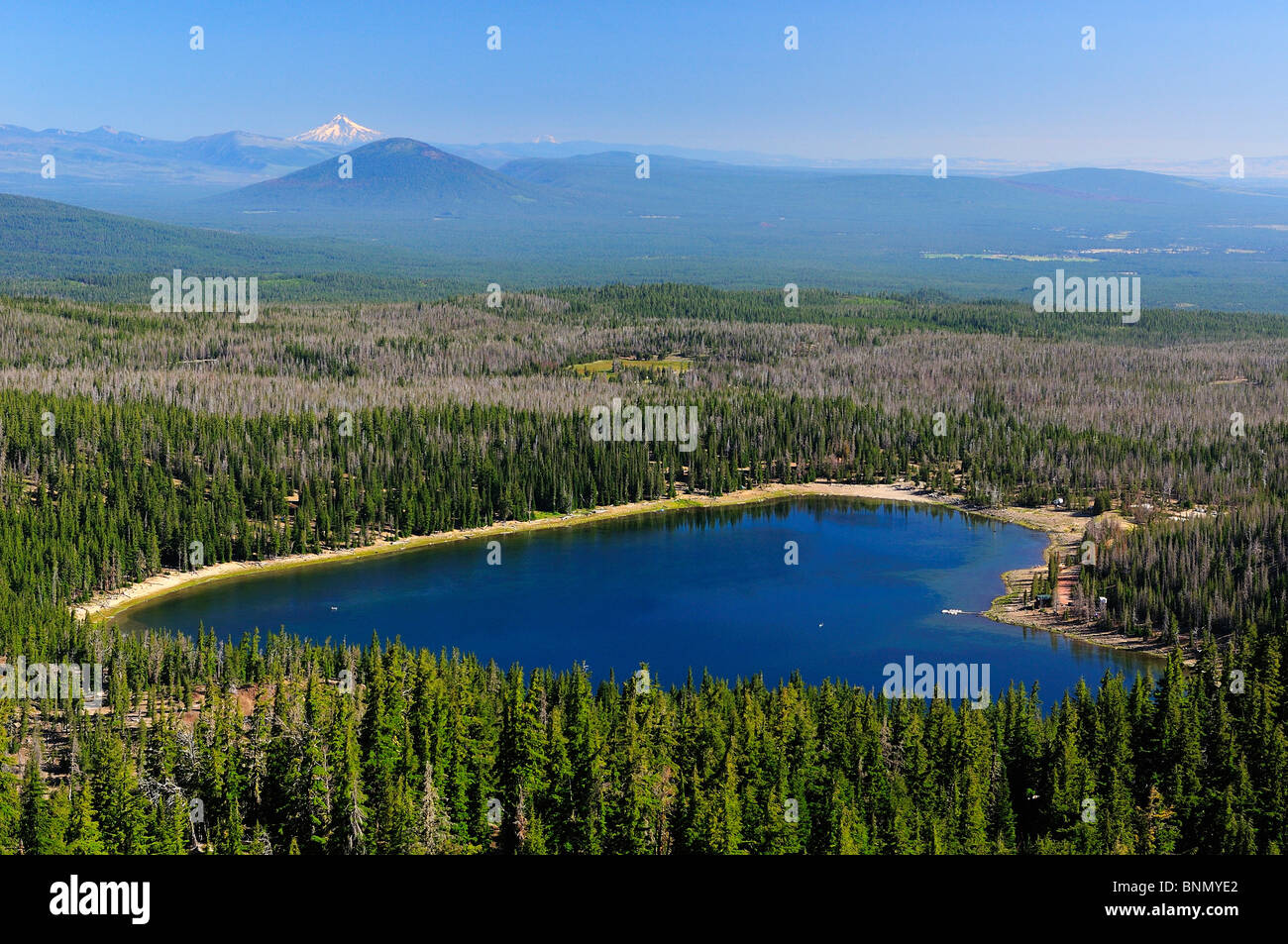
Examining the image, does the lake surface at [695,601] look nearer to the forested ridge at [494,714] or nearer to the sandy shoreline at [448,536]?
the sandy shoreline at [448,536]

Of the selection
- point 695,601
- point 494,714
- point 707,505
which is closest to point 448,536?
point 707,505

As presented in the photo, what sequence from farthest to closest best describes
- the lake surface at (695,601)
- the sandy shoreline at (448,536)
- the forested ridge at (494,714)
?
the sandy shoreline at (448,536)
the lake surface at (695,601)
the forested ridge at (494,714)

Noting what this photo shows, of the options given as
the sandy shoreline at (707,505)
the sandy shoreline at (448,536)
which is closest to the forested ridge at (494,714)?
the sandy shoreline at (448,536)

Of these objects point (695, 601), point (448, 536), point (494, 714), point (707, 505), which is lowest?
point (695, 601)

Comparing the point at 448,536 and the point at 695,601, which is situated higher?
the point at 448,536

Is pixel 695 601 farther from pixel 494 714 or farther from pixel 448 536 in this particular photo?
pixel 494 714

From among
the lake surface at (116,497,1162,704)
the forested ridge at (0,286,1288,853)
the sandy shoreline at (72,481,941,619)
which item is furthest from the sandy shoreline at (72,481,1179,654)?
the forested ridge at (0,286,1288,853)
